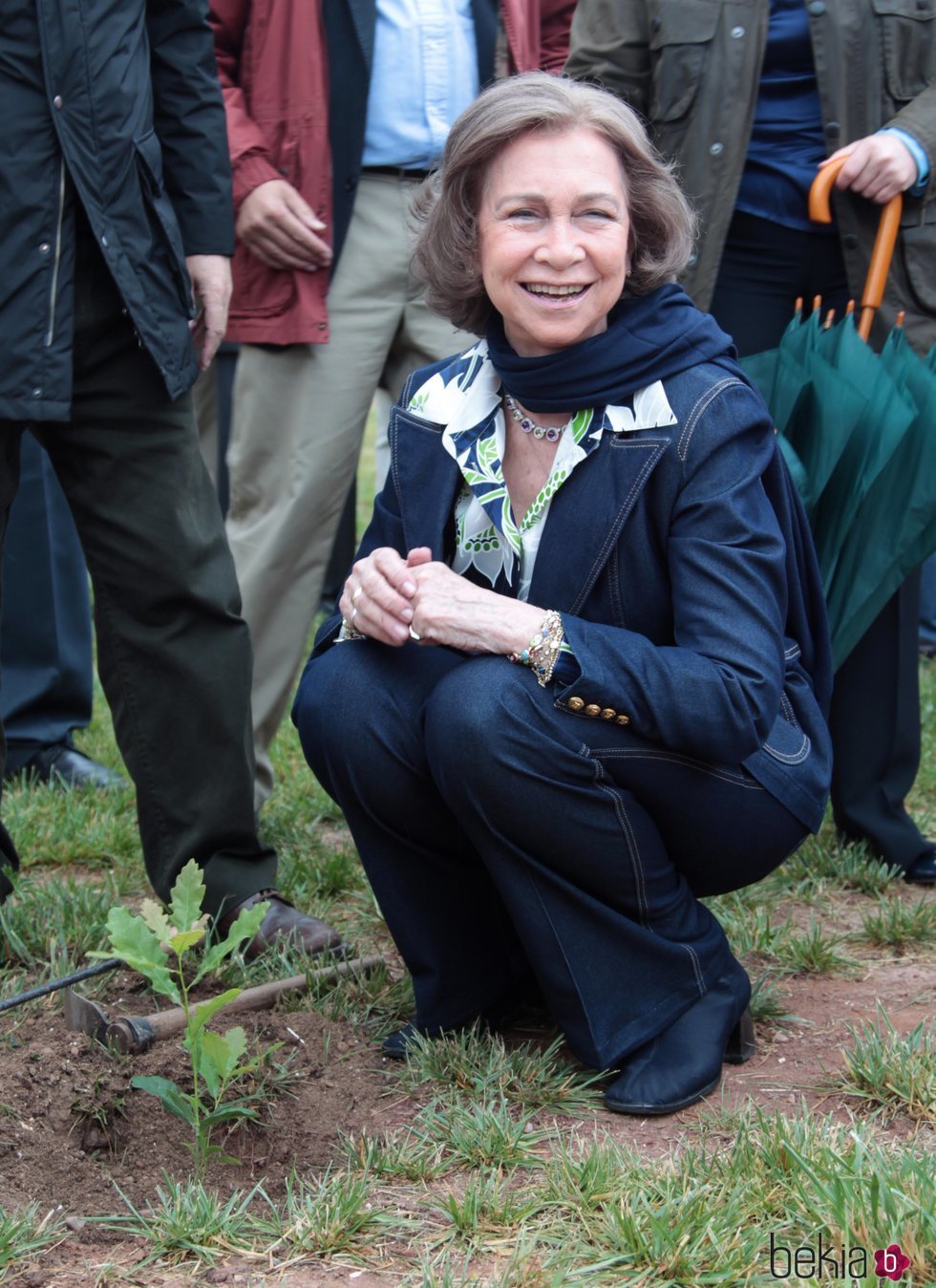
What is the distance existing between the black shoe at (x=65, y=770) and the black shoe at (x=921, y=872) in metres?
2.02

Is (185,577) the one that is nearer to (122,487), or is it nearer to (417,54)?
(122,487)

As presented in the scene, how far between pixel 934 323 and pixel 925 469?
0.44m

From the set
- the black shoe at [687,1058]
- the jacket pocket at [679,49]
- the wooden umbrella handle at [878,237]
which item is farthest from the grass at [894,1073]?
the jacket pocket at [679,49]

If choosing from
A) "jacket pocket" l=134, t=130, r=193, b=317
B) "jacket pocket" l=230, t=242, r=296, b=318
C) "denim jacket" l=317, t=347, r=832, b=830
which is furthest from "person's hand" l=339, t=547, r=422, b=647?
"jacket pocket" l=230, t=242, r=296, b=318

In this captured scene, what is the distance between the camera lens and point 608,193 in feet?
9.09

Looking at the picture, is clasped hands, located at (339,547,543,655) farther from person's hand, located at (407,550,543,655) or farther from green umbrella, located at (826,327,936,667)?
green umbrella, located at (826,327,936,667)

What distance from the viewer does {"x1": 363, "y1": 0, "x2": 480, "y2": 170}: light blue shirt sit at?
396 cm

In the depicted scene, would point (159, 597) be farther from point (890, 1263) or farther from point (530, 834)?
point (890, 1263)

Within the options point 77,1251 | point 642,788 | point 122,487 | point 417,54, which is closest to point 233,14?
point 417,54

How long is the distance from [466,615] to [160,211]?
103 cm

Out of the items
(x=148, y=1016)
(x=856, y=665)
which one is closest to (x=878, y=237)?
(x=856, y=665)

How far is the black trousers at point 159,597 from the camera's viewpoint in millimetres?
3119

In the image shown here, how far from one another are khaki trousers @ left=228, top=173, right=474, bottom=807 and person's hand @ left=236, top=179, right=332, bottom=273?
130 mm

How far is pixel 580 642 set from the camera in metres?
2.58
